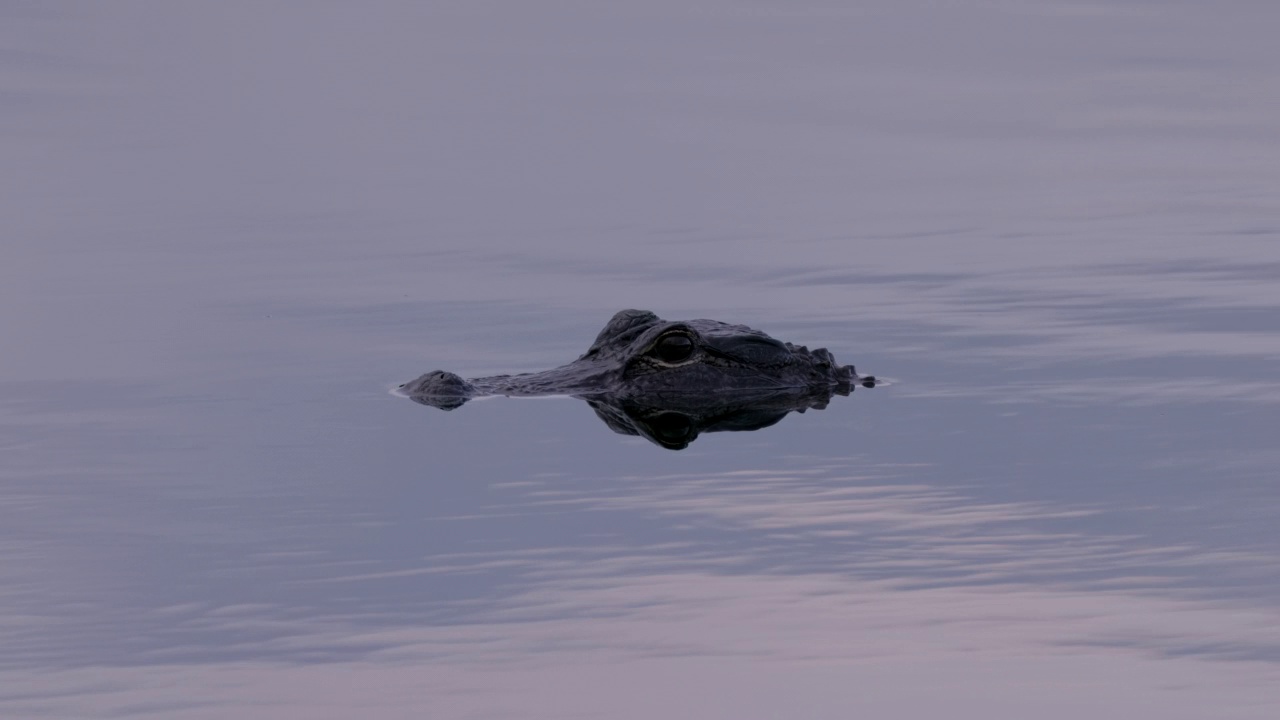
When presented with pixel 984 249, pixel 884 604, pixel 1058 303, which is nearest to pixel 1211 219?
pixel 984 249

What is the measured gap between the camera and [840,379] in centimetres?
1603

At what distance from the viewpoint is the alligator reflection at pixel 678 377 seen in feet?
50.7

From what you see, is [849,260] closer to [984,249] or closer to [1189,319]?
[984,249]

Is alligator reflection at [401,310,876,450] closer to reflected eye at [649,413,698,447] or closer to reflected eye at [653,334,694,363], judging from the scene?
reflected eye at [653,334,694,363]

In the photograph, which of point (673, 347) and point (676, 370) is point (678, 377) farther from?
point (673, 347)

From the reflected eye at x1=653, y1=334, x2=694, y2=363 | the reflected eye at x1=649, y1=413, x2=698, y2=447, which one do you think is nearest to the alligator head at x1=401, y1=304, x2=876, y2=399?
the reflected eye at x1=653, y1=334, x2=694, y2=363

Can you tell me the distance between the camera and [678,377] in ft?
51.9

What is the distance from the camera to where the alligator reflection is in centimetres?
1546

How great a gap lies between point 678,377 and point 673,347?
0.18 meters

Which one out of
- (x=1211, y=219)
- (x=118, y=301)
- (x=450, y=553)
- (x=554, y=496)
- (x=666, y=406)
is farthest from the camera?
(x=1211, y=219)

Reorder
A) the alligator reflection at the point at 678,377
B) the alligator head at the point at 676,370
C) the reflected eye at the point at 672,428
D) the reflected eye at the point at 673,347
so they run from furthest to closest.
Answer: the reflected eye at the point at 673,347 < the alligator head at the point at 676,370 < the alligator reflection at the point at 678,377 < the reflected eye at the point at 672,428

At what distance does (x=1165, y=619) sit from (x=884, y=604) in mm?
1039

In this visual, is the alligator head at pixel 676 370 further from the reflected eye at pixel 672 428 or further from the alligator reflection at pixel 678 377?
the reflected eye at pixel 672 428

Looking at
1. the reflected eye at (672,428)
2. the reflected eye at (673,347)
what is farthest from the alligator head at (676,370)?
the reflected eye at (672,428)
